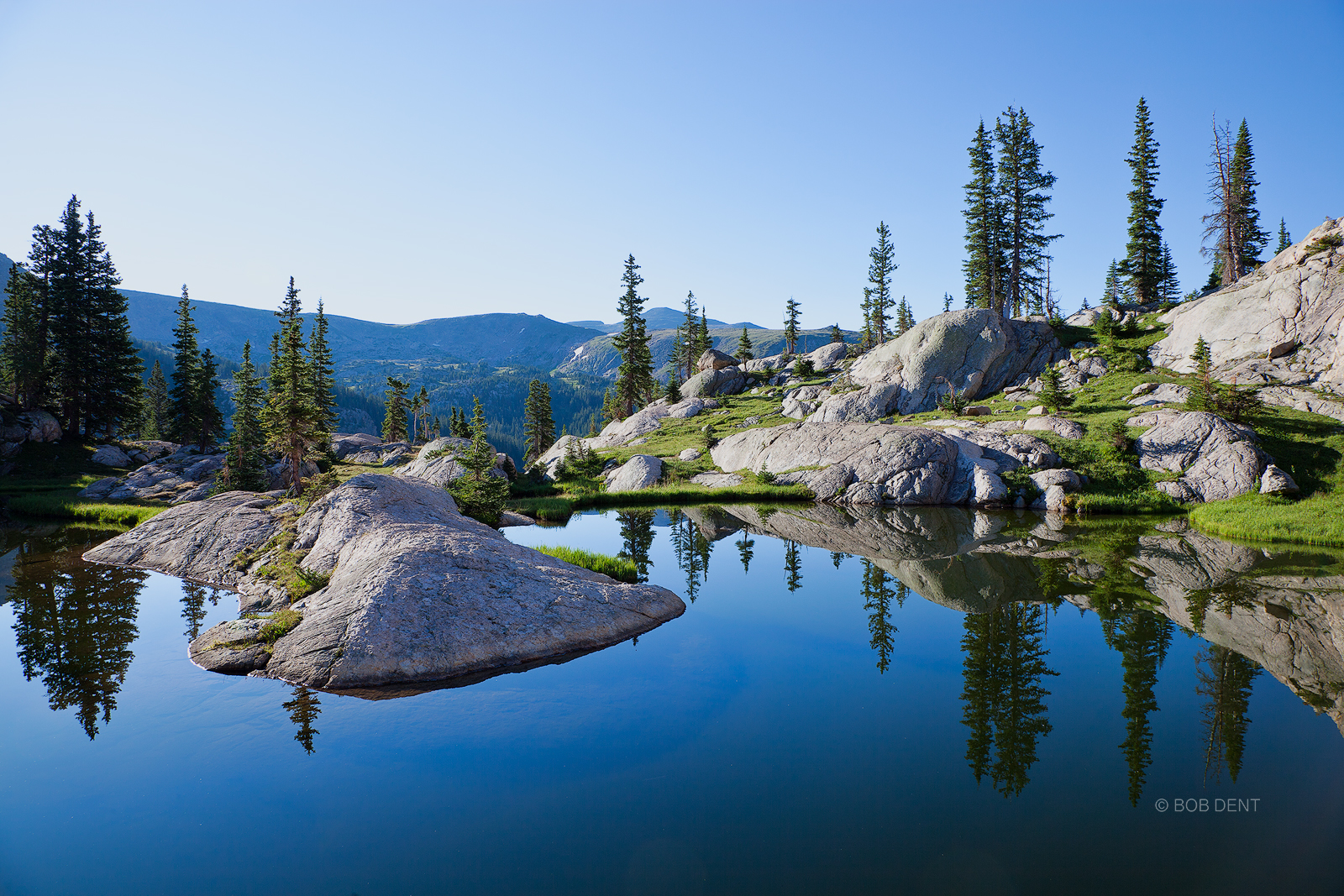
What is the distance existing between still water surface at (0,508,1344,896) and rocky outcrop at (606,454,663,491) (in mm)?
29307

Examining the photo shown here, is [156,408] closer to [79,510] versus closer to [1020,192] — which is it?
[79,510]

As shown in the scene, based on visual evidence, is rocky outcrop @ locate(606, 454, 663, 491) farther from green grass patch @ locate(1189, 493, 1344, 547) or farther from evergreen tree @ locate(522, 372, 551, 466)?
evergreen tree @ locate(522, 372, 551, 466)

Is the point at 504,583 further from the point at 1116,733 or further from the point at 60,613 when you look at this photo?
the point at 60,613

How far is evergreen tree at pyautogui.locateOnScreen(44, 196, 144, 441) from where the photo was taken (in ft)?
190

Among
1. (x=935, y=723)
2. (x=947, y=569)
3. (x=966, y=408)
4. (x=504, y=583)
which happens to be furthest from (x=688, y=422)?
(x=935, y=723)

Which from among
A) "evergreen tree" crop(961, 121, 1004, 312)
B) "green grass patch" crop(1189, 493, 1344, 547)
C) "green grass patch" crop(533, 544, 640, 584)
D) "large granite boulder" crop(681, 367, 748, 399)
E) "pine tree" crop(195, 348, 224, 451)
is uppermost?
"evergreen tree" crop(961, 121, 1004, 312)

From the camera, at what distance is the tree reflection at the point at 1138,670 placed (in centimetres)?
931

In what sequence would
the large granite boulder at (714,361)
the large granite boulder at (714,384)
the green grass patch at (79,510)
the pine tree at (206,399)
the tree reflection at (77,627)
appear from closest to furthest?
the tree reflection at (77,627)
the green grass patch at (79,510)
the pine tree at (206,399)
the large granite boulder at (714,384)
the large granite boulder at (714,361)

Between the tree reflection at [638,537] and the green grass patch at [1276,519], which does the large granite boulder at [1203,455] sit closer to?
the green grass patch at [1276,519]

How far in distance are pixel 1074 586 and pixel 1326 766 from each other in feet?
32.3

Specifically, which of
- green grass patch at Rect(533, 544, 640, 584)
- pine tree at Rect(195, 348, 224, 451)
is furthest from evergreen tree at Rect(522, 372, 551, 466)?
green grass patch at Rect(533, 544, 640, 584)

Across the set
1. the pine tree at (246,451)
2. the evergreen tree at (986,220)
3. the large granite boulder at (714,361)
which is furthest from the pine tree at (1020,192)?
the pine tree at (246,451)

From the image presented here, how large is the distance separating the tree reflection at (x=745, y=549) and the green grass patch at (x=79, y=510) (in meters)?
32.9

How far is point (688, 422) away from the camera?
6638cm
